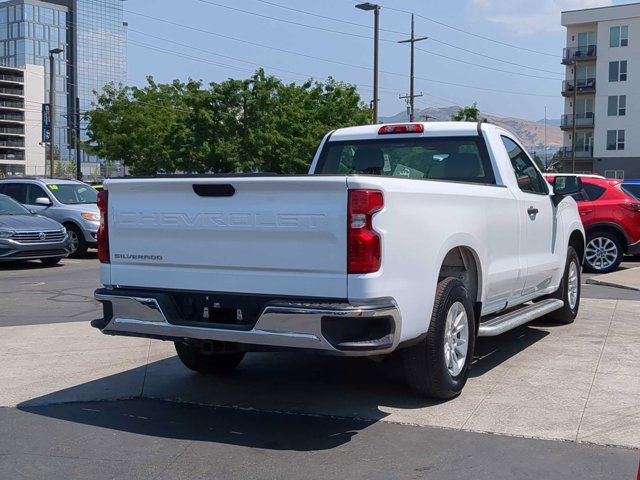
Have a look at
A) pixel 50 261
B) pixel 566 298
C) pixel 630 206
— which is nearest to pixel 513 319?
pixel 566 298

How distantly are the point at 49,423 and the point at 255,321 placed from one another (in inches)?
66.3

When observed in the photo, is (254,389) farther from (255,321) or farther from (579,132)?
(579,132)

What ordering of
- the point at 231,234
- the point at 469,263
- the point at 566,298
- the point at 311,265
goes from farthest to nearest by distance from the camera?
the point at 566,298, the point at 469,263, the point at 231,234, the point at 311,265

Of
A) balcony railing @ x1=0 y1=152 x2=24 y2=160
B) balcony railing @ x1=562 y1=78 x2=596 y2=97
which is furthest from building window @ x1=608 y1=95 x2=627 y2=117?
balcony railing @ x1=0 y1=152 x2=24 y2=160

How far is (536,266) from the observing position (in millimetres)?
7480

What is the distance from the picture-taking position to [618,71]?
69438 millimetres

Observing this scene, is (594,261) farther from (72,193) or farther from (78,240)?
(72,193)

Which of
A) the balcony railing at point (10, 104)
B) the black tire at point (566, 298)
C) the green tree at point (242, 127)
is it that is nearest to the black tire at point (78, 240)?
the black tire at point (566, 298)

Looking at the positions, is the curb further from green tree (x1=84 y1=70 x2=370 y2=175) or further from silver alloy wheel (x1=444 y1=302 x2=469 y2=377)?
green tree (x1=84 y1=70 x2=370 y2=175)

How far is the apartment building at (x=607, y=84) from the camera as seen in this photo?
226 ft

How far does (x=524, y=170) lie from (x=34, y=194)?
1434 cm

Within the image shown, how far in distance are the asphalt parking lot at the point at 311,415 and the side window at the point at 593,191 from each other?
6.56m

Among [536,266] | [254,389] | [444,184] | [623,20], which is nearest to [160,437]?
[254,389]

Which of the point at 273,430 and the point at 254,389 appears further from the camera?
the point at 254,389
